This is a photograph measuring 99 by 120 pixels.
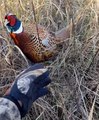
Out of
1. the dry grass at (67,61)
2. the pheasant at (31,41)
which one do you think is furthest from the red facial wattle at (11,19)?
the dry grass at (67,61)

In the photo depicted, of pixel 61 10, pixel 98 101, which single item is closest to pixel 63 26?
pixel 61 10

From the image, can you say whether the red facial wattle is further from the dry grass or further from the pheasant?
the dry grass

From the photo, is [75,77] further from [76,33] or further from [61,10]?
[61,10]

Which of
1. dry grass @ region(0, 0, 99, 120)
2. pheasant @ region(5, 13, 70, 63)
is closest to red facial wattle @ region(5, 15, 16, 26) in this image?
pheasant @ region(5, 13, 70, 63)

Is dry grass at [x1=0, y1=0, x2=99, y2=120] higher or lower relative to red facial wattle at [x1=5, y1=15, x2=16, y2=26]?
lower

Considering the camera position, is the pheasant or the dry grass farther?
the pheasant

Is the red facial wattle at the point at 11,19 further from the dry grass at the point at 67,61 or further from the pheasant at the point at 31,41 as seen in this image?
the dry grass at the point at 67,61

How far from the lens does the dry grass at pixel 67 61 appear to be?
2014mm

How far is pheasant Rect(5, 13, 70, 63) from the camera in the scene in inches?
88.4

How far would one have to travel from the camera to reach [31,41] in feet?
7.42

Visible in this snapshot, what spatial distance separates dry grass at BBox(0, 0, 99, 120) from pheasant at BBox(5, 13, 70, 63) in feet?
0.17

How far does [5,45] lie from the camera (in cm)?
232

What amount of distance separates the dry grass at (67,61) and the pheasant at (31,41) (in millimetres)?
52

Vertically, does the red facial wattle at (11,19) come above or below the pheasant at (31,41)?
above
